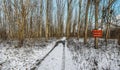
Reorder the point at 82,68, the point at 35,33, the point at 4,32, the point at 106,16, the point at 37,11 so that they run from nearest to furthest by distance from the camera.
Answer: the point at 82,68
the point at 106,16
the point at 4,32
the point at 37,11
the point at 35,33

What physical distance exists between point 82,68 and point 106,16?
18003mm

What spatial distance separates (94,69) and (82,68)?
0.54m

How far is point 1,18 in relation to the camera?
47938 mm

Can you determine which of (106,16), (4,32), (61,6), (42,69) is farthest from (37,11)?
(42,69)

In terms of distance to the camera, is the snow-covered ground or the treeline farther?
the treeline

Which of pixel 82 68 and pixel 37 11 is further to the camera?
pixel 37 11

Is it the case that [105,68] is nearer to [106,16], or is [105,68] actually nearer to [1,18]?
[106,16]

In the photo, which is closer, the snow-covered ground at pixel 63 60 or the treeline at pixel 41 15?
the snow-covered ground at pixel 63 60

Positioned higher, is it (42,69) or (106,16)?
(106,16)

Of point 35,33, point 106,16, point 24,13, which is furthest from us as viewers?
point 35,33

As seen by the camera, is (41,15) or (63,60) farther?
(41,15)

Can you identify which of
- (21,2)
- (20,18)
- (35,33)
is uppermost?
(21,2)

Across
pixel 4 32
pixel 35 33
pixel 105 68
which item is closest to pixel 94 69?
pixel 105 68

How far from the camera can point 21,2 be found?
21531 mm
